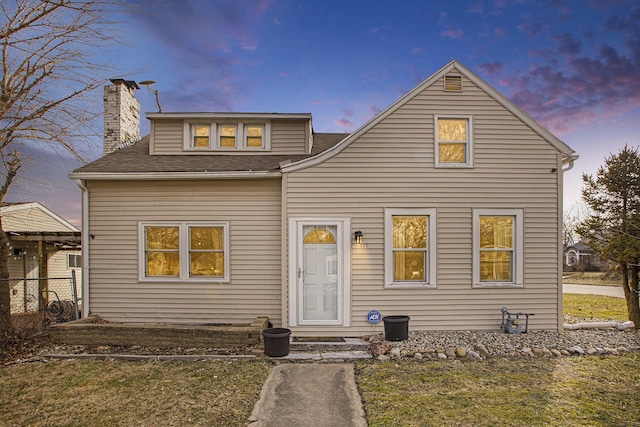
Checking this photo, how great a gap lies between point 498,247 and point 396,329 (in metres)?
3.11

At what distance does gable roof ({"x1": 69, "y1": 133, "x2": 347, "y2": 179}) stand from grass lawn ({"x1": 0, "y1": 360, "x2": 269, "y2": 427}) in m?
4.06

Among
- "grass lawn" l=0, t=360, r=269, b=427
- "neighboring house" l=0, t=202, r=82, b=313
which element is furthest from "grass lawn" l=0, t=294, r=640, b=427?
"neighboring house" l=0, t=202, r=82, b=313

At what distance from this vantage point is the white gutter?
29.0 feet

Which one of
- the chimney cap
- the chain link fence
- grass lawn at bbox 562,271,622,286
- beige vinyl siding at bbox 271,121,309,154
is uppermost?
the chimney cap

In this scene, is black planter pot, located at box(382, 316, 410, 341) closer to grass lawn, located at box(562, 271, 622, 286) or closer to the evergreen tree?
the evergreen tree

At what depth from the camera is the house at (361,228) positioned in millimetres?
8641

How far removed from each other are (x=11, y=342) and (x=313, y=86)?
38.8ft

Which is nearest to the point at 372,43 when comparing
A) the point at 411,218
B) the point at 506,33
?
the point at 506,33

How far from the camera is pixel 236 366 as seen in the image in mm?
6578

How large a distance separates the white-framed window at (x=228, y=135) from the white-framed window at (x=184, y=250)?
245 cm

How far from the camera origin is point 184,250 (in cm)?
919

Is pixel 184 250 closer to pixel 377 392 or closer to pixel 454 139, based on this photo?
pixel 377 392

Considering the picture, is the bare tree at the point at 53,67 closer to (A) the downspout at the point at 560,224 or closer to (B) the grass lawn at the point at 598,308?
(A) the downspout at the point at 560,224

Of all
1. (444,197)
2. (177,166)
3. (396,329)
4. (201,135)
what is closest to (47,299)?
(177,166)
